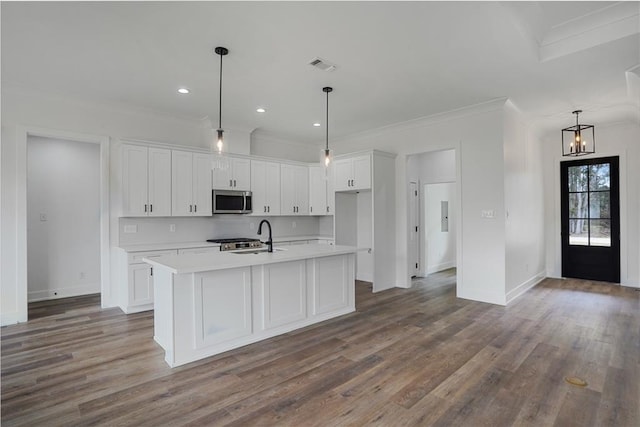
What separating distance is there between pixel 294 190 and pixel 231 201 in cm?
140

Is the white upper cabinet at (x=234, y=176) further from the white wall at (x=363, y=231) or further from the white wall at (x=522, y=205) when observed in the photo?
the white wall at (x=522, y=205)

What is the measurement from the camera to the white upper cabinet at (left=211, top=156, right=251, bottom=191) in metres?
5.38

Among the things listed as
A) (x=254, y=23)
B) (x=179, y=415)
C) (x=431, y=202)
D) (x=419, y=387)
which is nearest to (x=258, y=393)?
(x=179, y=415)

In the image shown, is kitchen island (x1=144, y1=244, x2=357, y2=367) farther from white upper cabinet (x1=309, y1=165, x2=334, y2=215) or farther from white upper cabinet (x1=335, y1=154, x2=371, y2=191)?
white upper cabinet (x1=309, y1=165, x2=334, y2=215)

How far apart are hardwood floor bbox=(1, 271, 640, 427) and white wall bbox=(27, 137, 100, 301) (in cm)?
110

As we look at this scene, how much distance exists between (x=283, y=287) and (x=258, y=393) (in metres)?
1.28

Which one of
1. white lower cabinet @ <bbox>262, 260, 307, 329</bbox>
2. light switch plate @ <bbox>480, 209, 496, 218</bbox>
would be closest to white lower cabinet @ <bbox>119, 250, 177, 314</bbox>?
white lower cabinet @ <bbox>262, 260, 307, 329</bbox>

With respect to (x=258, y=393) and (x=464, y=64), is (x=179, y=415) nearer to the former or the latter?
(x=258, y=393)

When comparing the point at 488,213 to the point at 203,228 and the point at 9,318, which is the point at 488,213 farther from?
the point at 9,318

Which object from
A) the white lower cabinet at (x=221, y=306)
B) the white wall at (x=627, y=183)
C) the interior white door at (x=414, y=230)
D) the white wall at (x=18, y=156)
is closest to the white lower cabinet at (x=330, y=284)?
the white lower cabinet at (x=221, y=306)

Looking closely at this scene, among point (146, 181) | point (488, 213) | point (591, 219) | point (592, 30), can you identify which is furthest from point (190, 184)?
point (591, 219)

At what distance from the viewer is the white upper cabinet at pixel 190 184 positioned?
493 centimetres

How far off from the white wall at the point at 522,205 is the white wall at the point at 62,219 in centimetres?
653

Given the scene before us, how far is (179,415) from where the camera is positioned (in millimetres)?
2174
